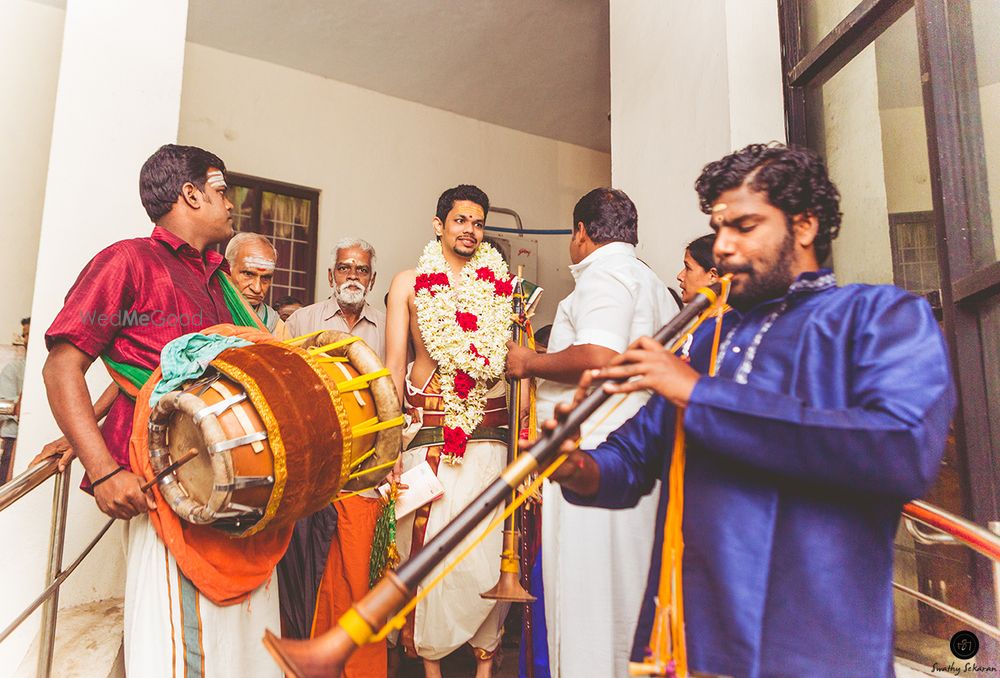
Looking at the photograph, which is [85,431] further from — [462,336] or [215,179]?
[462,336]

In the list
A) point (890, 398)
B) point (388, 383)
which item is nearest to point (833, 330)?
point (890, 398)

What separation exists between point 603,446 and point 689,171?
2.72 metres

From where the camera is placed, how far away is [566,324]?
318cm

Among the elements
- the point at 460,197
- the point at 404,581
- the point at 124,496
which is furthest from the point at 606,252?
the point at 404,581

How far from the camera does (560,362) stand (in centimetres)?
296

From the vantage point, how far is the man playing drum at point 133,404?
2.22 meters

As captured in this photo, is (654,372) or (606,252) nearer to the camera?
(654,372)

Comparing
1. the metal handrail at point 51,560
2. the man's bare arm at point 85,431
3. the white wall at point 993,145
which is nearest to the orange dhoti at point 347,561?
the metal handrail at point 51,560

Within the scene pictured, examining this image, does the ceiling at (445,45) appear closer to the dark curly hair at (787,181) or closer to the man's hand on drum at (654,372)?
the dark curly hair at (787,181)

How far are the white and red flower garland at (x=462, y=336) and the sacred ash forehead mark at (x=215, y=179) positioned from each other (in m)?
1.26

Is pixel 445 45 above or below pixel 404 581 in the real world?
above

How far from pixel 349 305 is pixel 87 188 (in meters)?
1.66

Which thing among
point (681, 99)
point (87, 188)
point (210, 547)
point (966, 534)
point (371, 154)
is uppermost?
point (371, 154)

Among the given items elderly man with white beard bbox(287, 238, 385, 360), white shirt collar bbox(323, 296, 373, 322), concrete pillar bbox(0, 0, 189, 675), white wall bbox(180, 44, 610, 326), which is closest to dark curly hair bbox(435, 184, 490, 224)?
elderly man with white beard bbox(287, 238, 385, 360)
